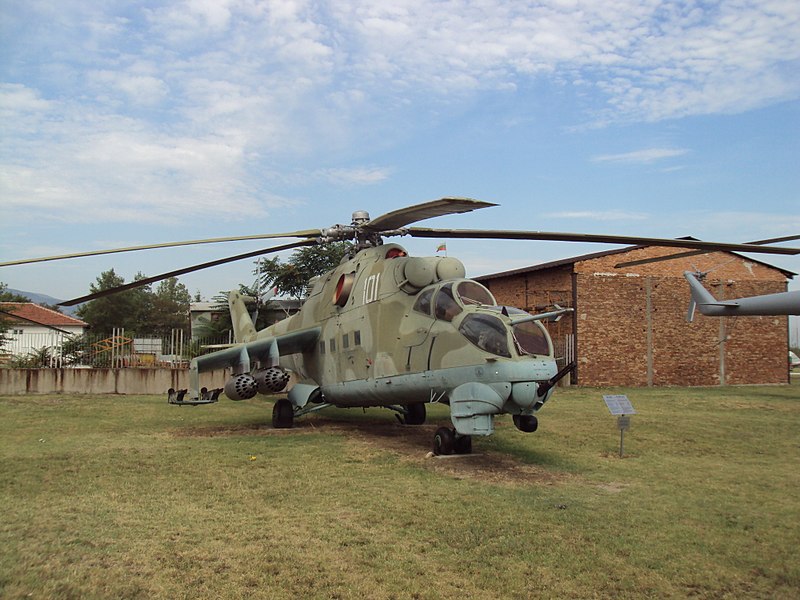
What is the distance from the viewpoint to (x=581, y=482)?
8.54 meters

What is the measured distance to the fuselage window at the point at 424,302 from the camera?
10344mm

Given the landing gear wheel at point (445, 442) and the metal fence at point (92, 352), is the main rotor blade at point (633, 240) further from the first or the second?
the metal fence at point (92, 352)

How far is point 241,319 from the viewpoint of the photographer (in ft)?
57.1

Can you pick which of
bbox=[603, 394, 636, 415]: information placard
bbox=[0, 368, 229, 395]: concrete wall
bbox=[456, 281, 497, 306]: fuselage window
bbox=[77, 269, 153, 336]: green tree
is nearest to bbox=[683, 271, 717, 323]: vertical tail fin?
A: bbox=[603, 394, 636, 415]: information placard

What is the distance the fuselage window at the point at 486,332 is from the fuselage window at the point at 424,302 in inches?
38.1

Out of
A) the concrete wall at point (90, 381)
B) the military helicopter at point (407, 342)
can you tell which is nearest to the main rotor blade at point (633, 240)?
the military helicopter at point (407, 342)

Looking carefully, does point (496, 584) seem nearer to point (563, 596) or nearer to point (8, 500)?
point (563, 596)

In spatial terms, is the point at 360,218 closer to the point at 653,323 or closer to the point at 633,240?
the point at 633,240

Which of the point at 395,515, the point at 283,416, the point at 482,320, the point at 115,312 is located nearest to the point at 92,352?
the point at 283,416

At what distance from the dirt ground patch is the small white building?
6476 mm

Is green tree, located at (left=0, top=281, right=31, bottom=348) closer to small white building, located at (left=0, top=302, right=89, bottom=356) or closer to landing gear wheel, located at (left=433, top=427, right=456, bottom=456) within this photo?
small white building, located at (left=0, top=302, right=89, bottom=356)

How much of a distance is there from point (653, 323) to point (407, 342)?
19.2 m

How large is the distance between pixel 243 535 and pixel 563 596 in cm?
293

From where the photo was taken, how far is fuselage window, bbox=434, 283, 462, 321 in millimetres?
9812
